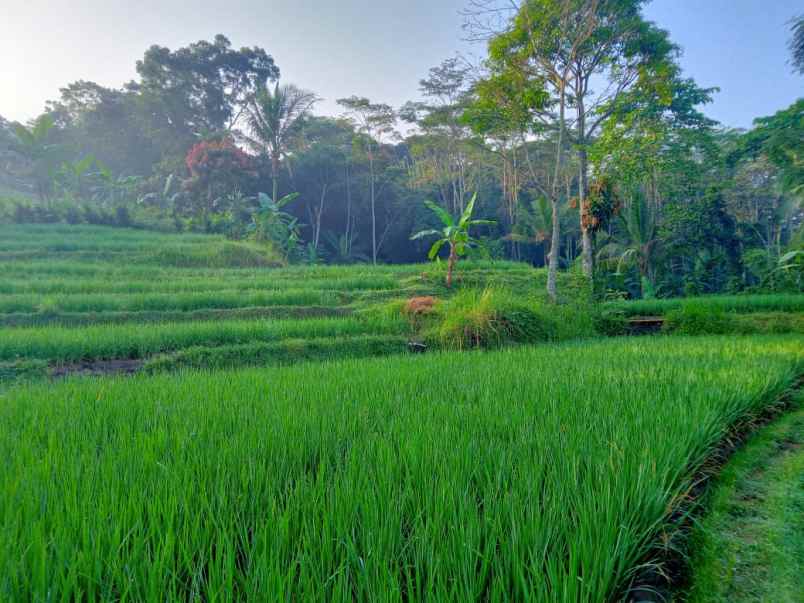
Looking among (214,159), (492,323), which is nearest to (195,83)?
(214,159)

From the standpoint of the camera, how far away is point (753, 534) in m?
1.61

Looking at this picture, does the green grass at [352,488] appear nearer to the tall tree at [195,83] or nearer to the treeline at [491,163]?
the treeline at [491,163]

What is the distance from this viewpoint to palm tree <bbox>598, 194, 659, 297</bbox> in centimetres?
1318

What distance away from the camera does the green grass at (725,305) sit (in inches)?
328

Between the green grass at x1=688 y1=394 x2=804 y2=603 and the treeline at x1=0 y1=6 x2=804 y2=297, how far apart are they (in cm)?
698

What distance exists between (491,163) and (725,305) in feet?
43.2

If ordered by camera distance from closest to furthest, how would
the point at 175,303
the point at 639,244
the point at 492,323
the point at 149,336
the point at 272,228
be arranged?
the point at 149,336
the point at 492,323
the point at 175,303
the point at 639,244
the point at 272,228

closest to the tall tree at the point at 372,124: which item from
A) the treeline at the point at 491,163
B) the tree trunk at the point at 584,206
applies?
the treeline at the point at 491,163

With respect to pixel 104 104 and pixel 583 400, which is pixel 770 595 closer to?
pixel 583 400

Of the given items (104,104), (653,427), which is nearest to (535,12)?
(653,427)

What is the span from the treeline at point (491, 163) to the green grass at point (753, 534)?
22.9 feet

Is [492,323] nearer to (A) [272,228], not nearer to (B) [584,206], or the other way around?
(B) [584,206]

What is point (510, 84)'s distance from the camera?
945 centimetres

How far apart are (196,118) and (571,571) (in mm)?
31745
